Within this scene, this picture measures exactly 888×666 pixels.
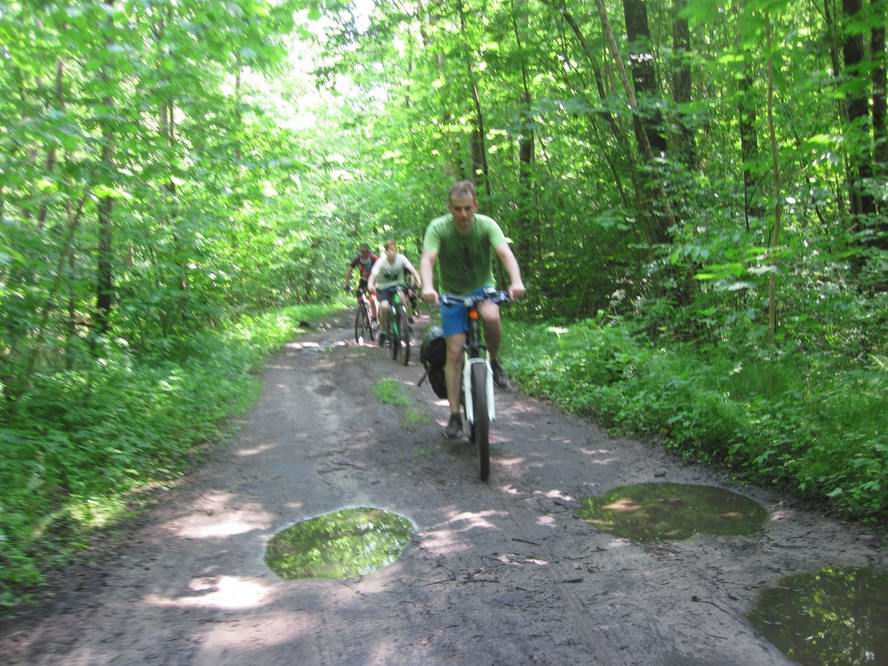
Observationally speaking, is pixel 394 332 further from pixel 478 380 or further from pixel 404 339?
pixel 478 380

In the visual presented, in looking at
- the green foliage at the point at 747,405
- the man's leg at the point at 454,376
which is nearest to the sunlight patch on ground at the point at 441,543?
the man's leg at the point at 454,376

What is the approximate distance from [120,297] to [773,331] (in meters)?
8.15

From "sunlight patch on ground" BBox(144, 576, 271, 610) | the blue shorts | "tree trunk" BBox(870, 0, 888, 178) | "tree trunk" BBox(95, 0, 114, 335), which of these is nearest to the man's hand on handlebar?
the blue shorts

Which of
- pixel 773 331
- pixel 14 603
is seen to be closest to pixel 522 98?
pixel 773 331

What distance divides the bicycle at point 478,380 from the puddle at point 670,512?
0.86 meters

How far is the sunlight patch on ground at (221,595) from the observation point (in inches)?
126

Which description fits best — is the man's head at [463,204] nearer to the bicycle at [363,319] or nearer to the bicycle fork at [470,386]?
the bicycle fork at [470,386]

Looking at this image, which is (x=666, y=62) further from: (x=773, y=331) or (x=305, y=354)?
(x=305, y=354)

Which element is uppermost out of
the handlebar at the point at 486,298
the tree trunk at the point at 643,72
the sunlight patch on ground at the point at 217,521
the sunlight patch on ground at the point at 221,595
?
the tree trunk at the point at 643,72

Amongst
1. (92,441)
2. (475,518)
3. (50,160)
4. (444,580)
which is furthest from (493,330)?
(50,160)

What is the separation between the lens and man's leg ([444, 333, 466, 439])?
5.44 m

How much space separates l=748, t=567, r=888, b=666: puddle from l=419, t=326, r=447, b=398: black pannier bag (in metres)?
3.42

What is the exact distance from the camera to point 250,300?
2531cm

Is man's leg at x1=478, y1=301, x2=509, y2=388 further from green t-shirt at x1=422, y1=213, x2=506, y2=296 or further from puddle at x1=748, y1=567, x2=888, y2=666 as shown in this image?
puddle at x1=748, y1=567, x2=888, y2=666
